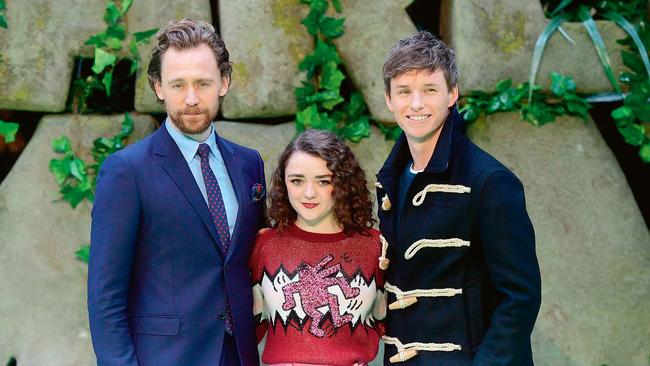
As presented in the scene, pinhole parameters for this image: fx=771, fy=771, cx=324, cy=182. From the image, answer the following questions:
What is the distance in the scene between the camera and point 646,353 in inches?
130

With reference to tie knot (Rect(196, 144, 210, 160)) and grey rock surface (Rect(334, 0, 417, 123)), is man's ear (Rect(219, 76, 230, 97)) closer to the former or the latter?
tie knot (Rect(196, 144, 210, 160))

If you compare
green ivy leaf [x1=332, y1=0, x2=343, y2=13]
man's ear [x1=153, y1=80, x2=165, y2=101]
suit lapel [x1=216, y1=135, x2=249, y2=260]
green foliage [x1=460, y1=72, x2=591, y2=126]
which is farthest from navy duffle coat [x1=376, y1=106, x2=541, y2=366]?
green ivy leaf [x1=332, y1=0, x2=343, y2=13]

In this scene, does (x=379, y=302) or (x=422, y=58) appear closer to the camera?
(x=422, y=58)

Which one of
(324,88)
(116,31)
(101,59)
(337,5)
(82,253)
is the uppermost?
(337,5)

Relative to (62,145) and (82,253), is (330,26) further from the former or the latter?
(82,253)

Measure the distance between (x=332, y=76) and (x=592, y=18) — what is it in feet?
4.06

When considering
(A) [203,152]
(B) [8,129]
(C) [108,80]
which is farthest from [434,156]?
(B) [8,129]

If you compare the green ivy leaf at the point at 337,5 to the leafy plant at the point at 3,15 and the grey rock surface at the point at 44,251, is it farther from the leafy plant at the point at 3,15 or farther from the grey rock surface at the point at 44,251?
the leafy plant at the point at 3,15

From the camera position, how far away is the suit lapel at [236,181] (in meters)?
2.30

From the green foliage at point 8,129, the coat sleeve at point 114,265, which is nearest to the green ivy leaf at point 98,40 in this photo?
the green foliage at point 8,129

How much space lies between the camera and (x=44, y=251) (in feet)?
10.8

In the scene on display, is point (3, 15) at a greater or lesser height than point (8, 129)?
greater

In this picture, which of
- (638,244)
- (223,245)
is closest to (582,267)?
(638,244)

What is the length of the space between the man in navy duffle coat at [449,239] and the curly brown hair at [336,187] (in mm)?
274
